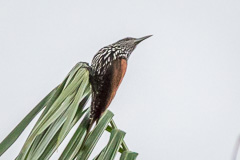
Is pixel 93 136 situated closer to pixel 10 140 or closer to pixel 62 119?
pixel 62 119

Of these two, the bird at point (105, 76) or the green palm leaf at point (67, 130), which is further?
the bird at point (105, 76)

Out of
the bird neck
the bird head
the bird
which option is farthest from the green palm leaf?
the bird head

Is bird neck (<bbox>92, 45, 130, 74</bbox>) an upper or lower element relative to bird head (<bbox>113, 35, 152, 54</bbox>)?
lower

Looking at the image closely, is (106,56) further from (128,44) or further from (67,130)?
(67,130)

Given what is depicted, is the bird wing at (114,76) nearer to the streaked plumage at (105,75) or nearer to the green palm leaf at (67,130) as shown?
the streaked plumage at (105,75)

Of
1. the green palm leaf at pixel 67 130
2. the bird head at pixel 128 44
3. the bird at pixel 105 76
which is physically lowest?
the green palm leaf at pixel 67 130

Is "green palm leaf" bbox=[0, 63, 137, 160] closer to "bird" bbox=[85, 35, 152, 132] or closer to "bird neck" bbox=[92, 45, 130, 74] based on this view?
"bird" bbox=[85, 35, 152, 132]

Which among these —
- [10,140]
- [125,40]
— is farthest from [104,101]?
[125,40]

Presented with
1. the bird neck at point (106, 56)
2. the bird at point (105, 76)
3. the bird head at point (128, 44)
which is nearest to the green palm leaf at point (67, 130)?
the bird at point (105, 76)
